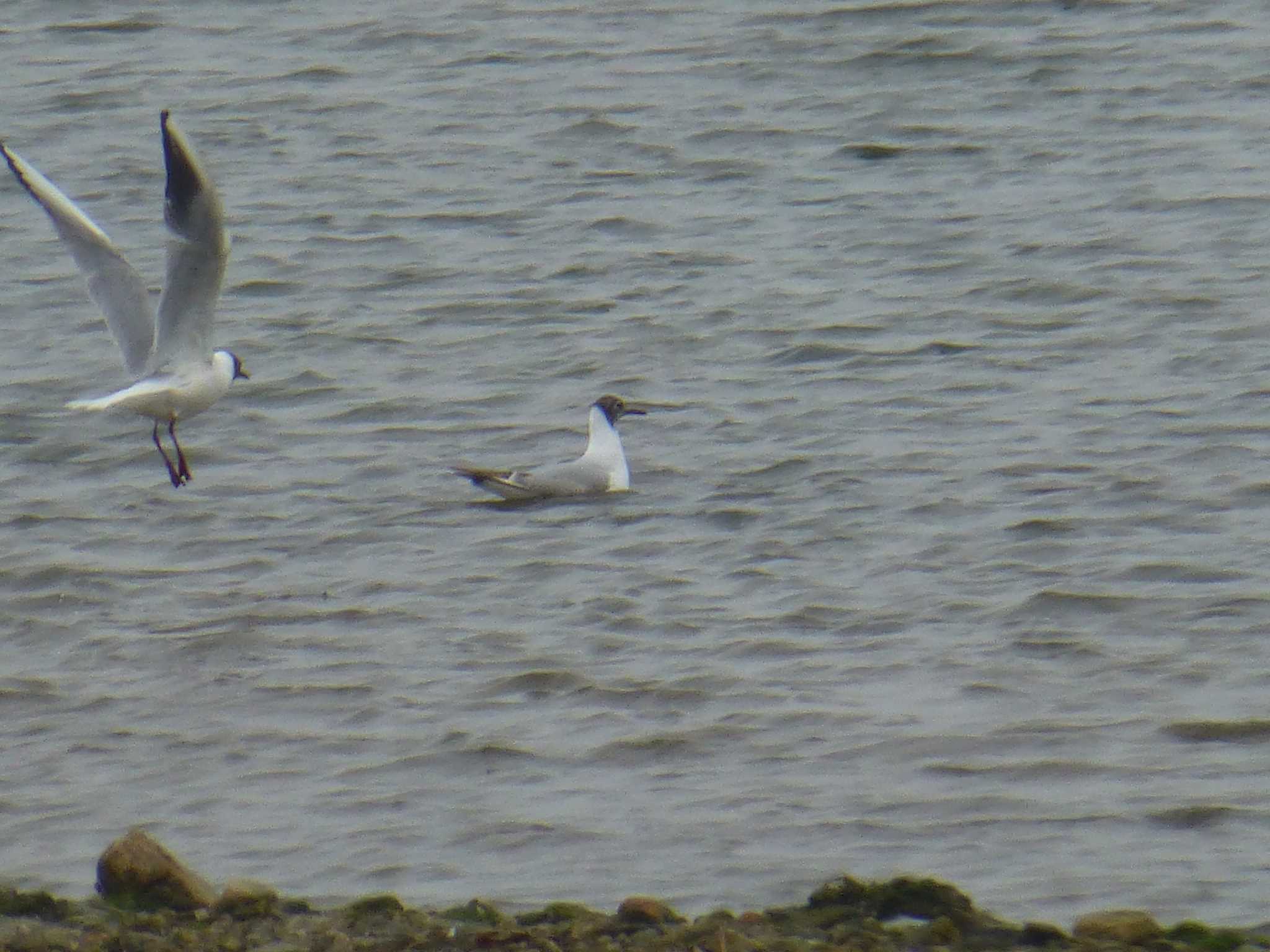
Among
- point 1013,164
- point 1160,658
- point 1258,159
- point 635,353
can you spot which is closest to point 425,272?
point 635,353

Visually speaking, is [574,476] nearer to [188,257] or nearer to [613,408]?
[613,408]

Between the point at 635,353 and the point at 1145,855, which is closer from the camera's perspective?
the point at 1145,855

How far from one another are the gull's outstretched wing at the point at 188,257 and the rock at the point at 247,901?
319 cm

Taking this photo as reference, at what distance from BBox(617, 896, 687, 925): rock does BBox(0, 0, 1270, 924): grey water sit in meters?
0.57

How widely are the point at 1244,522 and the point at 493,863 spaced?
4.28 m

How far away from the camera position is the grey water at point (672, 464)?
300 inches

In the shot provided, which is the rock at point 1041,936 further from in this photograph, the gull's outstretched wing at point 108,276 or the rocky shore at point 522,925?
the gull's outstretched wing at point 108,276

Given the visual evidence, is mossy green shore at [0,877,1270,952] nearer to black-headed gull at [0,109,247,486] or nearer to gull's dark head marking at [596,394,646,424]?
black-headed gull at [0,109,247,486]

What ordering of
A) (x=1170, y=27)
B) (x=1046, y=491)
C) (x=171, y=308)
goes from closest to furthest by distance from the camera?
(x=171, y=308) → (x=1046, y=491) → (x=1170, y=27)

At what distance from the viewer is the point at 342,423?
12.8 metres

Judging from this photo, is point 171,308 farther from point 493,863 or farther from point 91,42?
point 91,42

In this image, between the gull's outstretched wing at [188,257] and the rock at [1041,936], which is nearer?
the rock at [1041,936]

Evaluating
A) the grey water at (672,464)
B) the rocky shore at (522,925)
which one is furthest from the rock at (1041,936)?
the grey water at (672,464)

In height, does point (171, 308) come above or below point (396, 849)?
above
